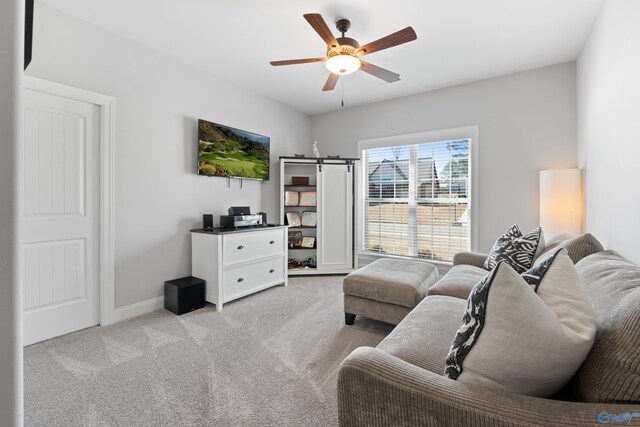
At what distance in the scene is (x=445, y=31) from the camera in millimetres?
2551

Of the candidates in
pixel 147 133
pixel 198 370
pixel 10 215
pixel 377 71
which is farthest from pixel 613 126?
pixel 147 133

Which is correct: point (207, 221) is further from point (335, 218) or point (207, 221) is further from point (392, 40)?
point (392, 40)

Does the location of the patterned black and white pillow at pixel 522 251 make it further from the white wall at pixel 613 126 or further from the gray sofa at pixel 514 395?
the gray sofa at pixel 514 395

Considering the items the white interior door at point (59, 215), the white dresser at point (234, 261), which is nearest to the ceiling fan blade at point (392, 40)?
the white dresser at point (234, 261)

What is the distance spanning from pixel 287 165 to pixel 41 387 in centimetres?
345

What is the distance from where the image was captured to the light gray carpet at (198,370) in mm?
1463

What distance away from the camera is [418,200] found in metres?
4.08

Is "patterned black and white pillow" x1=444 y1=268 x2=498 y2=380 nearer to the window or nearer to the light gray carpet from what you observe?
the light gray carpet

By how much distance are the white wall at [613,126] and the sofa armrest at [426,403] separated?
4.42ft

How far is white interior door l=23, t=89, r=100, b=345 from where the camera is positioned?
7.11 feet

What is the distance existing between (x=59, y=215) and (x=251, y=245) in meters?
1.68

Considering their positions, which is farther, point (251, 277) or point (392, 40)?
point (251, 277)

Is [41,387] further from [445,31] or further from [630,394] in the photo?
[445,31]

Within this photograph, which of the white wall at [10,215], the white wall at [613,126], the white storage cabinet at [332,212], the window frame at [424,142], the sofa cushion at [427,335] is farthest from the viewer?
the white storage cabinet at [332,212]
